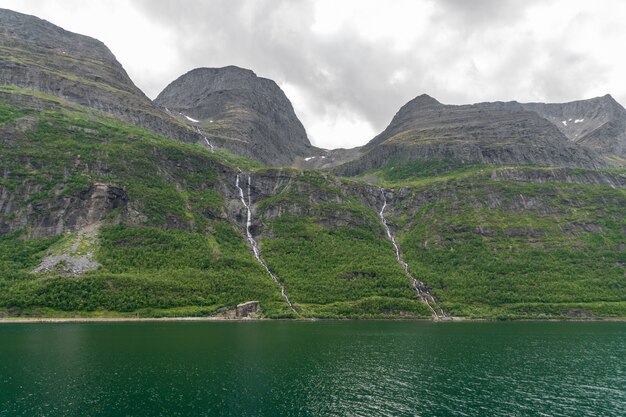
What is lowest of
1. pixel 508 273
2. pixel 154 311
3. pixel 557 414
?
pixel 557 414

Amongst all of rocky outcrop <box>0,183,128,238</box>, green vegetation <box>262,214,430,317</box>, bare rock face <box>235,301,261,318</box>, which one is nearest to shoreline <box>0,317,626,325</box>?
bare rock face <box>235,301,261,318</box>

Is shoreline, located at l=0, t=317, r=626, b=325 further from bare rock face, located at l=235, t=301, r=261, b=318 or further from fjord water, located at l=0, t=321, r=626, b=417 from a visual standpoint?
fjord water, located at l=0, t=321, r=626, b=417

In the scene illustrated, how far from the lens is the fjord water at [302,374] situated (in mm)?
47094

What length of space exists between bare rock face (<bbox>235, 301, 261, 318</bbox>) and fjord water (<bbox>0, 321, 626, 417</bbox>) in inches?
1649

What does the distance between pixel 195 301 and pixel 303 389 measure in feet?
329

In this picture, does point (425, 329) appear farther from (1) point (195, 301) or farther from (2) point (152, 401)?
(2) point (152, 401)

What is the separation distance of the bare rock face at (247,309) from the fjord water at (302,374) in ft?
137

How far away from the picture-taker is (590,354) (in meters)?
80.8

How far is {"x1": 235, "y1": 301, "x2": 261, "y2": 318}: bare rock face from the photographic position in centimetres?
14475

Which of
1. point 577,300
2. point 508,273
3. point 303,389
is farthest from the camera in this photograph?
point 508,273

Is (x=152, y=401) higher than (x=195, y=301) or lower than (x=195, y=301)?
lower

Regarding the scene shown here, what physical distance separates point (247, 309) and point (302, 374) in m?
88.3

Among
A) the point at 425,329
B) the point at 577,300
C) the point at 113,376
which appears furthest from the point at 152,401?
the point at 577,300

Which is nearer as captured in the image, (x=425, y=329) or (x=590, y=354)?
(x=590, y=354)
